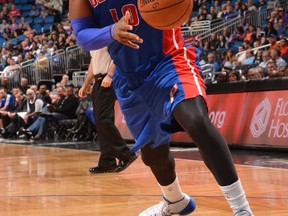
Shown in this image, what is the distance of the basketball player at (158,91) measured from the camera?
10.9 ft

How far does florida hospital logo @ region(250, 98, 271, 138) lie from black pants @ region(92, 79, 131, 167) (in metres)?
2.60

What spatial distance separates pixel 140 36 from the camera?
12.5ft

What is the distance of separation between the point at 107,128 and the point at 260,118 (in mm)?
2785

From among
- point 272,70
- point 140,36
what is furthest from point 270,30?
point 140,36

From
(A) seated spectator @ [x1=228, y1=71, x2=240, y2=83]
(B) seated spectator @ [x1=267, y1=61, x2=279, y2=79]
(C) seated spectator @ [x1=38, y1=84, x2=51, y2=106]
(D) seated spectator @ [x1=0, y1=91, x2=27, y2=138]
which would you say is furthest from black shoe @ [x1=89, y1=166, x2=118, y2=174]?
(D) seated spectator @ [x1=0, y1=91, x2=27, y2=138]

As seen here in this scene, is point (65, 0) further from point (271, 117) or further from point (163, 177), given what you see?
point (163, 177)

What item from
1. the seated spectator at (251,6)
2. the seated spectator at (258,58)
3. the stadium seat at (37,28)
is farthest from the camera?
the stadium seat at (37,28)

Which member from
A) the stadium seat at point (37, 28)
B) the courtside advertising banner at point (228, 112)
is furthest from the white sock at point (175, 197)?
the stadium seat at point (37, 28)

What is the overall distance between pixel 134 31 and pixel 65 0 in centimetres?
2544

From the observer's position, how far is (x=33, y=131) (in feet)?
50.5

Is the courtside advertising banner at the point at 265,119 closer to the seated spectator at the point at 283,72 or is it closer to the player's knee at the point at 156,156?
the seated spectator at the point at 283,72

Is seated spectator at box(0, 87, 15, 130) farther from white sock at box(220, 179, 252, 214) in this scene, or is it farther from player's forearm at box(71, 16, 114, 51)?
white sock at box(220, 179, 252, 214)

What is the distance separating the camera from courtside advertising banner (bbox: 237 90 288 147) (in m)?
8.66

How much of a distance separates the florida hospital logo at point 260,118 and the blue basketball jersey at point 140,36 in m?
5.32
